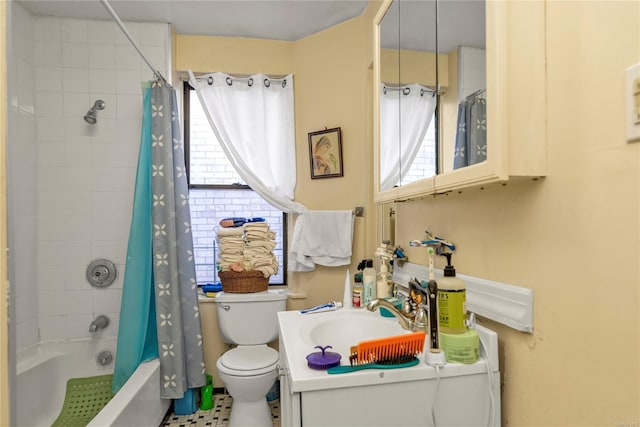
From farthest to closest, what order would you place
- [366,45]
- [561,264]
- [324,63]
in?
→ 1. [324,63]
2. [366,45]
3. [561,264]

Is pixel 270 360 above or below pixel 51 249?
below

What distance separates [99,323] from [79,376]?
0.28 metres

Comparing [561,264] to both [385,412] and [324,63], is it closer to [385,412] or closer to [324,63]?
[385,412]

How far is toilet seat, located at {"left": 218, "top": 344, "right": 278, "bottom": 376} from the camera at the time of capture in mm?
1768

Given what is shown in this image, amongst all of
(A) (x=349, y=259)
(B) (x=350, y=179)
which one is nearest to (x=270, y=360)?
(A) (x=349, y=259)

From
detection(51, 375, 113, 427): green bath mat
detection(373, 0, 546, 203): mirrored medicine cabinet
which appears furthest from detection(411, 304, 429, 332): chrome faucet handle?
detection(51, 375, 113, 427): green bath mat

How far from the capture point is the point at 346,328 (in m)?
1.30

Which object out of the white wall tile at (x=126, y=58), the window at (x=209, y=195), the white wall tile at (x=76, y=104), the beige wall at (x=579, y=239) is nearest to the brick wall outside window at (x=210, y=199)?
the window at (x=209, y=195)

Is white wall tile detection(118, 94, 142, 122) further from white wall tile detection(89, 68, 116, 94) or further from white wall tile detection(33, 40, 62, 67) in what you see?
white wall tile detection(33, 40, 62, 67)

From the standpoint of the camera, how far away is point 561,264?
733 millimetres

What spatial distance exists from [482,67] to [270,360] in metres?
1.68

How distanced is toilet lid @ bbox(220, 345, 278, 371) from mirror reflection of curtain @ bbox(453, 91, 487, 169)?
1.43 metres

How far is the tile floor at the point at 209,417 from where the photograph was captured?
6.31 ft

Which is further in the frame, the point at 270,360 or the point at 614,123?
the point at 270,360
